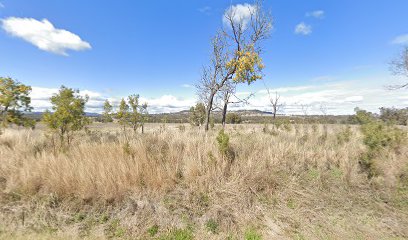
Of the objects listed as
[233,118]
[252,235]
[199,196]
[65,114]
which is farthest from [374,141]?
[233,118]

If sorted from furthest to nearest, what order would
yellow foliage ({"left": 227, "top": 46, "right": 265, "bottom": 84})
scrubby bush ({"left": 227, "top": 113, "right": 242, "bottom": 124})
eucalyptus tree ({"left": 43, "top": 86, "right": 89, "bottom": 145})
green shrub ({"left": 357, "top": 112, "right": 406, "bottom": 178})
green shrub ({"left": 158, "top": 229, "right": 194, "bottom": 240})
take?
scrubby bush ({"left": 227, "top": 113, "right": 242, "bottom": 124})
yellow foliage ({"left": 227, "top": 46, "right": 265, "bottom": 84})
eucalyptus tree ({"left": 43, "top": 86, "right": 89, "bottom": 145})
green shrub ({"left": 357, "top": 112, "right": 406, "bottom": 178})
green shrub ({"left": 158, "top": 229, "right": 194, "bottom": 240})

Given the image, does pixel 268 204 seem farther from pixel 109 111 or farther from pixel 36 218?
pixel 109 111

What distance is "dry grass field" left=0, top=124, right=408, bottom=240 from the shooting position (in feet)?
12.0

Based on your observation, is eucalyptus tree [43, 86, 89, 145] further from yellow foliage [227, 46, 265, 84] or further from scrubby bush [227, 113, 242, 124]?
scrubby bush [227, 113, 242, 124]

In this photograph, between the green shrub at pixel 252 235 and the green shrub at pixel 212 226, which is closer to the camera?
the green shrub at pixel 252 235

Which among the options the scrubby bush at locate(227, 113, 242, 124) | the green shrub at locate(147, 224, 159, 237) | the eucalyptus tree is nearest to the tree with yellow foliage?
the eucalyptus tree

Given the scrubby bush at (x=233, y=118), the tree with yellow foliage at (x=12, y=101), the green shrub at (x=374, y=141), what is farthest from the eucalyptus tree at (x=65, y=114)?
the scrubby bush at (x=233, y=118)

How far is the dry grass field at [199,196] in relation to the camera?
367cm

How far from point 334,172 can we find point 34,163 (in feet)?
24.8

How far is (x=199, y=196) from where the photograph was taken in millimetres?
4305

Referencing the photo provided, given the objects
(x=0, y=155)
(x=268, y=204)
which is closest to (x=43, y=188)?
(x=0, y=155)

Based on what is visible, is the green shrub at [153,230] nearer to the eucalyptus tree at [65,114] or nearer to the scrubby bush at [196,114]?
the eucalyptus tree at [65,114]

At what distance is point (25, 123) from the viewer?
8.42 m

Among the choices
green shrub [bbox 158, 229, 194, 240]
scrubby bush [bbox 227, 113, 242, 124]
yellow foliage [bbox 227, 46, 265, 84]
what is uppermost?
yellow foliage [bbox 227, 46, 265, 84]
